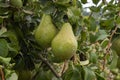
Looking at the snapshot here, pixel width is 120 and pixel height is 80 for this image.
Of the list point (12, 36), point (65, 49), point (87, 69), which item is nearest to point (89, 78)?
point (87, 69)

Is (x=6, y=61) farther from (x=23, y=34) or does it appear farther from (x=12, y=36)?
(x=23, y=34)

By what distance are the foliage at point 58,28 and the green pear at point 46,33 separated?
0.10 feet

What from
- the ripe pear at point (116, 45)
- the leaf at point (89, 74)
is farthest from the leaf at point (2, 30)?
the ripe pear at point (116, 45)

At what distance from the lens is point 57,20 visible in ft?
4.32

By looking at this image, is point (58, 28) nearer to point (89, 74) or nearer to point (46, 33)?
point (46, 33)

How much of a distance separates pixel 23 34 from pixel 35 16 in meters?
0.09

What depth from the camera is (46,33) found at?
1213mm

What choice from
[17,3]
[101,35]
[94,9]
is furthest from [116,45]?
[17,3]

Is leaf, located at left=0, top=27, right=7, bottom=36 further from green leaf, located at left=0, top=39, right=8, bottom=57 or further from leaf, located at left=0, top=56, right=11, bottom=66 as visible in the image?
leaf, located at left=0, top=56, right=11, bottom=66

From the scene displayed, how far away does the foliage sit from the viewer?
4.26ft

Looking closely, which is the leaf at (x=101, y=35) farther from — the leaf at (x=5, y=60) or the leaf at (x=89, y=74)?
the leaf at (x=5, y=60)

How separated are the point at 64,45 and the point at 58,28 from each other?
0.13 m

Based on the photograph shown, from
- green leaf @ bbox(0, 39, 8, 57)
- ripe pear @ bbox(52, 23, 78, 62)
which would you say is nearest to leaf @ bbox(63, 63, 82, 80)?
ripe pear @ bbox(52, 23, 78, 62)

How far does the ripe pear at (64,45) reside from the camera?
1.17 meters
